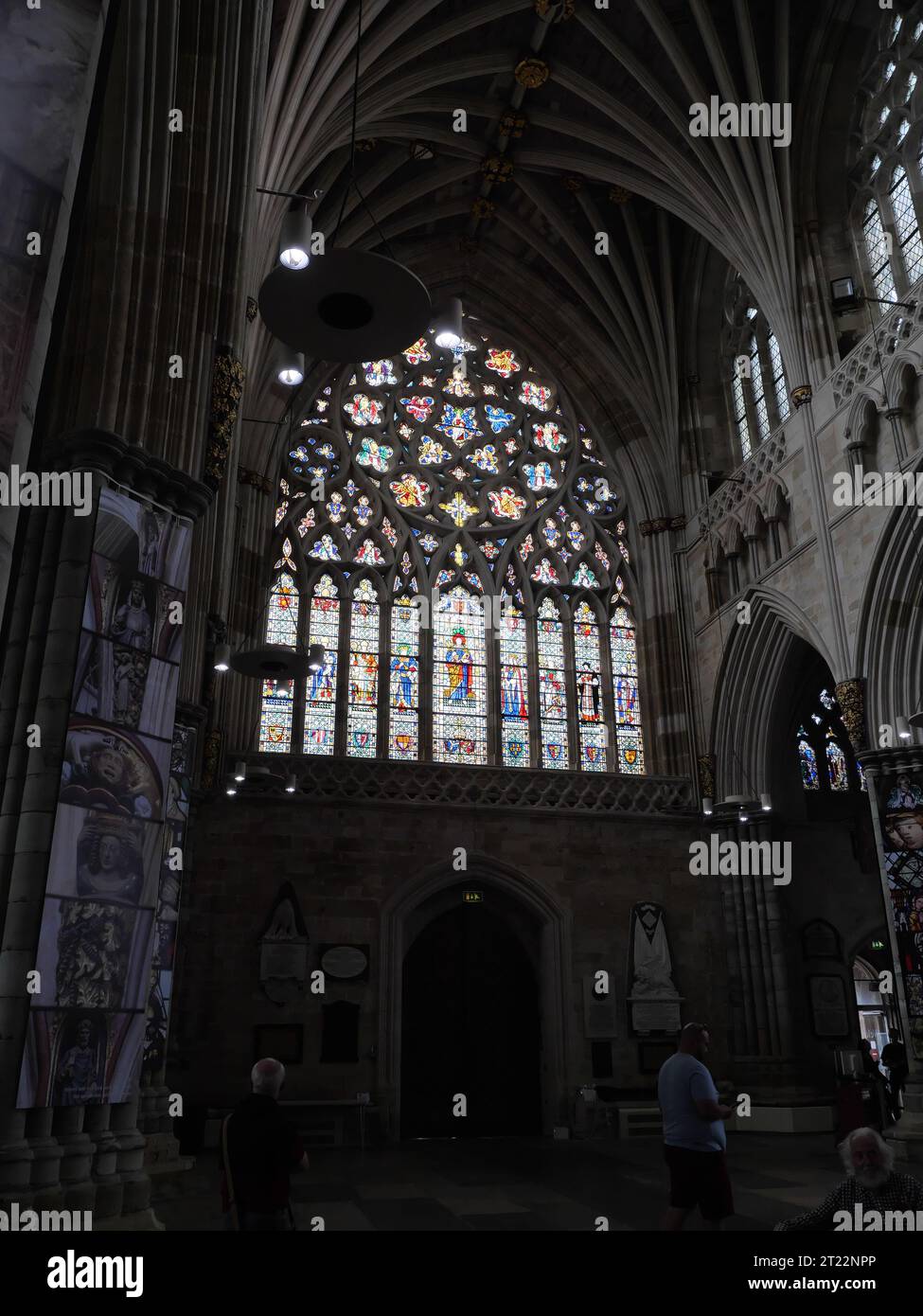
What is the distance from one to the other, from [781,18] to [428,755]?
1333 centimetres

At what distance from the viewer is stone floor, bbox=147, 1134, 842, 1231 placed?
24.7 ft

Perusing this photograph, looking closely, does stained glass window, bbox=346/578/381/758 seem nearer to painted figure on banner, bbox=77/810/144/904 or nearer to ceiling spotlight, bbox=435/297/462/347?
painted figure on banner, bbox=77/810/144/904

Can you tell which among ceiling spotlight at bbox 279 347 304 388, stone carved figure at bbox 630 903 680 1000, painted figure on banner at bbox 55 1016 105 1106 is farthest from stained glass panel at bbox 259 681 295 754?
painted figure on banner at bbox 55 1016 105 1106

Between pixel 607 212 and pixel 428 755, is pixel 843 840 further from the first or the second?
pixel 607 212

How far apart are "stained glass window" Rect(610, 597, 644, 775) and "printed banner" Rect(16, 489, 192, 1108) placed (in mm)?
12032

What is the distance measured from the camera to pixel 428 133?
18125mm

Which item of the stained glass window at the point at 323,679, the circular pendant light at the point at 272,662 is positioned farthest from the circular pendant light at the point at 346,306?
the stained glass window at the point at 323,679

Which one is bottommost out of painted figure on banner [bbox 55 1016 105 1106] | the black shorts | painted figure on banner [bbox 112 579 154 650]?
the black shorts

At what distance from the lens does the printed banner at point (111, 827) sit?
5.84m

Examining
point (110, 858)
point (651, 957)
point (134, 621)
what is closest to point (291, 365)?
point (134, 621)

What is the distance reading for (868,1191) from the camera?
420 cm

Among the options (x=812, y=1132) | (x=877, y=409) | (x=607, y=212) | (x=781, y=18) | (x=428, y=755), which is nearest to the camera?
(x=877, y=409)
